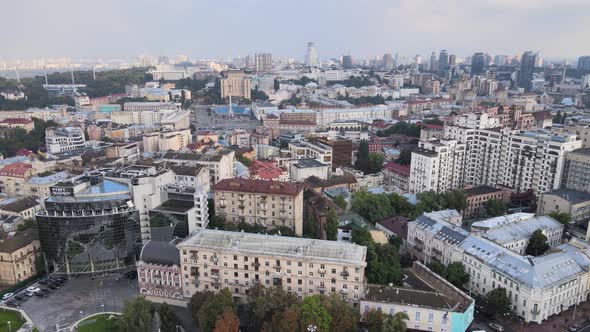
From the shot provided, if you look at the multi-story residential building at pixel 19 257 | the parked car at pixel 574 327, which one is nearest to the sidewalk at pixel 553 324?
the parked car at pixel 574 327

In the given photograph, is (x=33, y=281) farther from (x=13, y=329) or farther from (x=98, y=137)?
(x=98, y=137)

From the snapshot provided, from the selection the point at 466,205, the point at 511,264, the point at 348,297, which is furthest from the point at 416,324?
the point at 466,205

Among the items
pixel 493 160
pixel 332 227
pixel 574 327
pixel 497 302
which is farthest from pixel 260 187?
pixel 493 160

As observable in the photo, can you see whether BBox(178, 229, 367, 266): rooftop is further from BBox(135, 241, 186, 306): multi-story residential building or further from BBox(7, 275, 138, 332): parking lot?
BBox(7, 275, 138, 332): parking lot

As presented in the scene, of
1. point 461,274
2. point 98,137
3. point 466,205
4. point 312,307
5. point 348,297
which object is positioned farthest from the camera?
point 98,137

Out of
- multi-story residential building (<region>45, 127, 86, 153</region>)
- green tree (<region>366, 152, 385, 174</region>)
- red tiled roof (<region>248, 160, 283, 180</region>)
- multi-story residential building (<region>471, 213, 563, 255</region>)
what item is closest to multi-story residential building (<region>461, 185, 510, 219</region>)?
multi-story residential building (<region>471, 213, 563, 255</region>)

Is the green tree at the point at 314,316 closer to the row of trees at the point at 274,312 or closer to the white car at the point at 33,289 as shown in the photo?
the row of trees at the point at 274,312

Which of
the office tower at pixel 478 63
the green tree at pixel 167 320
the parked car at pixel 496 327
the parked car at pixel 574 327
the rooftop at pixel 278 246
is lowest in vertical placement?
the parked car at pixel 574 327
